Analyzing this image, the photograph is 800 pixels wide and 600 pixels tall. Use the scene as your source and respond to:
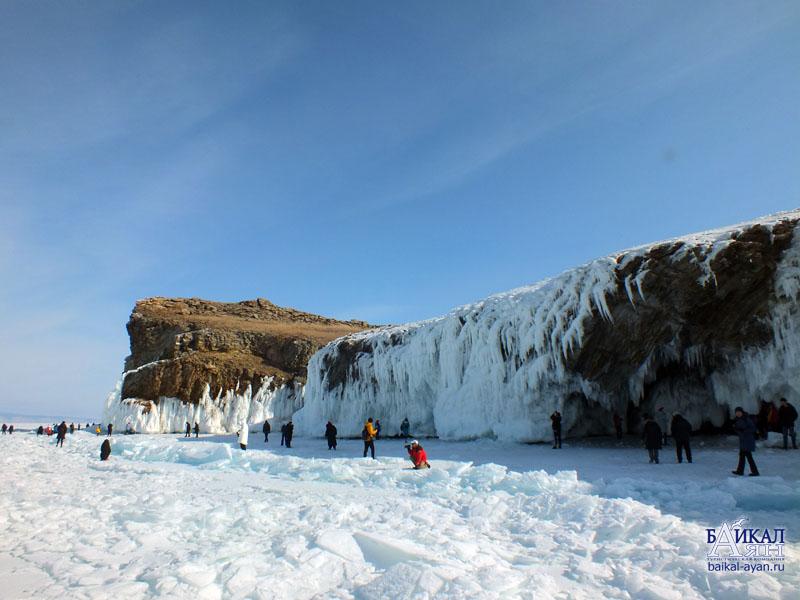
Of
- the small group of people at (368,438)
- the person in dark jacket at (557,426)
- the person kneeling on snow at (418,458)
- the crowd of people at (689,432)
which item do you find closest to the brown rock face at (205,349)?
the small group of people at (368,438)

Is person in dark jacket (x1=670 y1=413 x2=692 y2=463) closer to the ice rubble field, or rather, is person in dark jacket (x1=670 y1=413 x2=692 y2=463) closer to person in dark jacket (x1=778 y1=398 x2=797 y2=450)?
the ice rubble field

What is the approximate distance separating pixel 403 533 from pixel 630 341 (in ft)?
37.6

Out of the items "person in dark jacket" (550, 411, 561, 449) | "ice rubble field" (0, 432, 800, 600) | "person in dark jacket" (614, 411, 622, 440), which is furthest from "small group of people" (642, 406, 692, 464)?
"person in dark jacket" (614, 411, 622, 440)

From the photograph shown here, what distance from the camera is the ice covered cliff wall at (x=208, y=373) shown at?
40.6 m

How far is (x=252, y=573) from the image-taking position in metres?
5.14

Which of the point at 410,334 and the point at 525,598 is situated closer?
the point at 525,598

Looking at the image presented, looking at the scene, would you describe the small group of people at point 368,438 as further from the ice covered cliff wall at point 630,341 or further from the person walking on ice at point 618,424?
the person walking on ice at point 618,424

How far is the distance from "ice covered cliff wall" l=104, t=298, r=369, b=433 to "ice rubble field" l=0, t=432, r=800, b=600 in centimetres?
3063

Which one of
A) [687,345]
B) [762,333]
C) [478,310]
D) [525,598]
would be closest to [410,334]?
[478,310]

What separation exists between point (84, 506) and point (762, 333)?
16.2 metres

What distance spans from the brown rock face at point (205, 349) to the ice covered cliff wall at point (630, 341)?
24.0 m

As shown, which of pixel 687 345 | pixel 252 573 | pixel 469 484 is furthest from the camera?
pixel 687 345

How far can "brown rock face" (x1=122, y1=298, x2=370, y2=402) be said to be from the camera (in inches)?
1622

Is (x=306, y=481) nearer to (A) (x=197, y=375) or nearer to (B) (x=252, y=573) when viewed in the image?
(B) (x=252, y=573)
